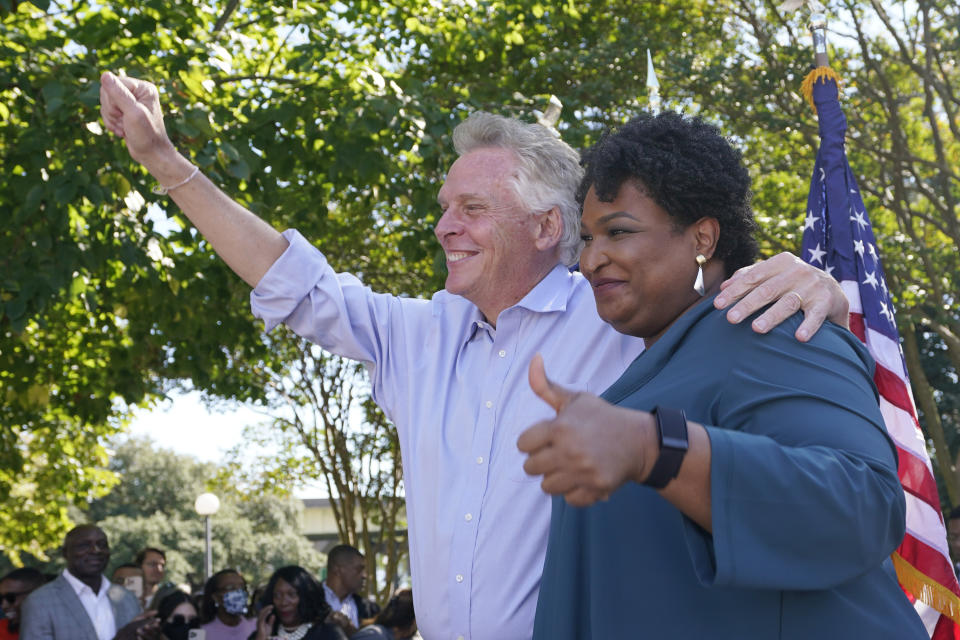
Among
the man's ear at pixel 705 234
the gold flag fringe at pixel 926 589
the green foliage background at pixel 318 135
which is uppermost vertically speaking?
the green foliage background at pixel 318 135

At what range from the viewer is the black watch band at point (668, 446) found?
4.71 ft

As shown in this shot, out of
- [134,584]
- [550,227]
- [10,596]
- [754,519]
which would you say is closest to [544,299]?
[550,227]

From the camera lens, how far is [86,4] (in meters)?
8.88

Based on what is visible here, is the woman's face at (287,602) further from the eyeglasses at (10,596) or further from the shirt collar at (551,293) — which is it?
the shirt collar at (551,293)

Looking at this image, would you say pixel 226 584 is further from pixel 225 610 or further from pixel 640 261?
pixel 640 261

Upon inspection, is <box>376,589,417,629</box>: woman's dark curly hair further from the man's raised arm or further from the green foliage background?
the man's raised arm

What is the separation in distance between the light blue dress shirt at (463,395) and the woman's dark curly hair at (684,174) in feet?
2.09

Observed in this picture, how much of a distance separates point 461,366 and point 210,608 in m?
6.76

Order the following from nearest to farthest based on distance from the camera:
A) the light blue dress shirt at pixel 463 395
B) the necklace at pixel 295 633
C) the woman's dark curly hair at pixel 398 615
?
the light blue dress shirt at pixel 463 395
the necklace at pixel 295 633
the woman's dark curly hair at pixel 398 615

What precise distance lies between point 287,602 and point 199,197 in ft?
16.3

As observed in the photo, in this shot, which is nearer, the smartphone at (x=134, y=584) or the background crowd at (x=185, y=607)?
the background crowd at (x=185, y=607)

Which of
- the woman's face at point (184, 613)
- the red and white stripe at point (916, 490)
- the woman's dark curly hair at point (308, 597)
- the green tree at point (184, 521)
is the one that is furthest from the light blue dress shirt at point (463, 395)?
the green tree at point (184, 521)

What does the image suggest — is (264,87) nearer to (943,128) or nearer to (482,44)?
(482,44)

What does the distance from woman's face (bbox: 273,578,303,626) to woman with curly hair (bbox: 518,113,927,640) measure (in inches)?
222
